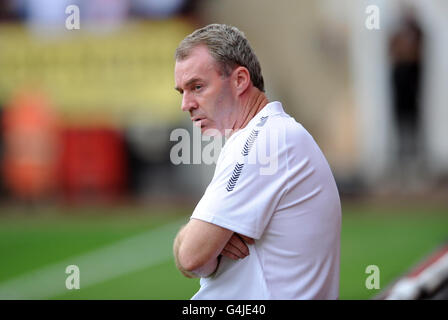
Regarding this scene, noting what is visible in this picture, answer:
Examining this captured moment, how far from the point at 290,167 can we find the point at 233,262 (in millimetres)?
351

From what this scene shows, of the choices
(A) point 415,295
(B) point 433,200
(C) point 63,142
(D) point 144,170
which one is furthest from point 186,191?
(A) point 415,295

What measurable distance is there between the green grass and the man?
13.6 ft

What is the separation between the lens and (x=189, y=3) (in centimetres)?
1628

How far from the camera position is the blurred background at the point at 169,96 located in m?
15.5

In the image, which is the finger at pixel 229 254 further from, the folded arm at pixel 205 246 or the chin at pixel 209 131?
the chin at pixel 209 131

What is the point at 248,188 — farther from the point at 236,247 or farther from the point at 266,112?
→ the point at 266,112

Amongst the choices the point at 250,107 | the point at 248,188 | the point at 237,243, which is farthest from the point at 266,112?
the point at 237,243

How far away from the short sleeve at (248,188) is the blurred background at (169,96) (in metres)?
11.7

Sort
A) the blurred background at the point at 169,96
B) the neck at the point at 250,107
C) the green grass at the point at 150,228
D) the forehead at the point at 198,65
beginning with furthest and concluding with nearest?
the blurred background at the point at 169,96 → the green grass at the point at 150,228 → the neck at the point at 250,107 → the forehead at the point at 198,65

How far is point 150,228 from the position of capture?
12.8 metres

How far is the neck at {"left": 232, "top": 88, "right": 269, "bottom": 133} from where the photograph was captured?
3031mm

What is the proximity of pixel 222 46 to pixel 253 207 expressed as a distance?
21.6 inches

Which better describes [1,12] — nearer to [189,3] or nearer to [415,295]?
[189,3]

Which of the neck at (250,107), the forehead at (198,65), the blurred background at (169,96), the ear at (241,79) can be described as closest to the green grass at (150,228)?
the blurred background at (169,96)
